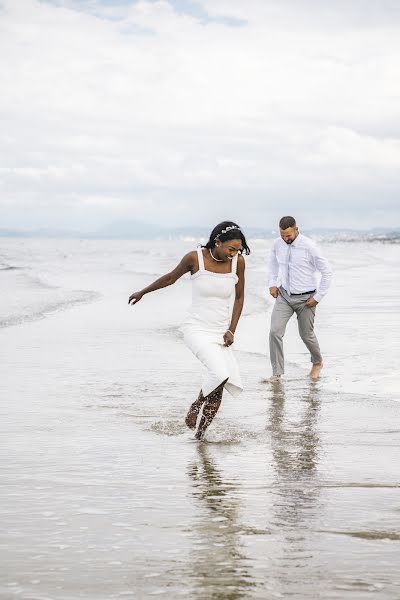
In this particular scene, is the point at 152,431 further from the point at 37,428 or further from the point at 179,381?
the point at 179,381

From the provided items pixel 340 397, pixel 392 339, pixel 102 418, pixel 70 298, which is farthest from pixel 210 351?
pixel 70 298

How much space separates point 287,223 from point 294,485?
473 cm

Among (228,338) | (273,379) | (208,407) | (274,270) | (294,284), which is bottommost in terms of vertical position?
(273,379)

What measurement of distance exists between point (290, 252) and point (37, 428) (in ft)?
13.3

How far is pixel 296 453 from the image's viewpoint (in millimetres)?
6082

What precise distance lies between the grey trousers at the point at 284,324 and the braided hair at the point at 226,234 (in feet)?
12.0

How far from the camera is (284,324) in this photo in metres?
9.84

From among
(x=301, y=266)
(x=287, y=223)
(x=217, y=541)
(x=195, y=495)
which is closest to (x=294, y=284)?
(x=301, y=266)

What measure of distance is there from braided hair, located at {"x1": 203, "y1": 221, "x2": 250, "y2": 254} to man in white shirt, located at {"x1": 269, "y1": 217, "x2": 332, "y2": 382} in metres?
3.30

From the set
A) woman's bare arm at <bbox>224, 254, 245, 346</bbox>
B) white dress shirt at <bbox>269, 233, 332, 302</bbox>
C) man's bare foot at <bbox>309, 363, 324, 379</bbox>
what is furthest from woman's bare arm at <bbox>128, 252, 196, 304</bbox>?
man's bare foot at <bbox>309, 363, 324, 379</bbox>

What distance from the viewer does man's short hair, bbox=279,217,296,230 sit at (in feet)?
30.8

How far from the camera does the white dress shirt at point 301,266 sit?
9.62 meters

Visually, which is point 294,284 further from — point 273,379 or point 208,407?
point 208,407

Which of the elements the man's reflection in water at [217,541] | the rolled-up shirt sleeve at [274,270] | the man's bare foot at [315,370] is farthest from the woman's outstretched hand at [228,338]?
the man's bare foot at [315,370]
